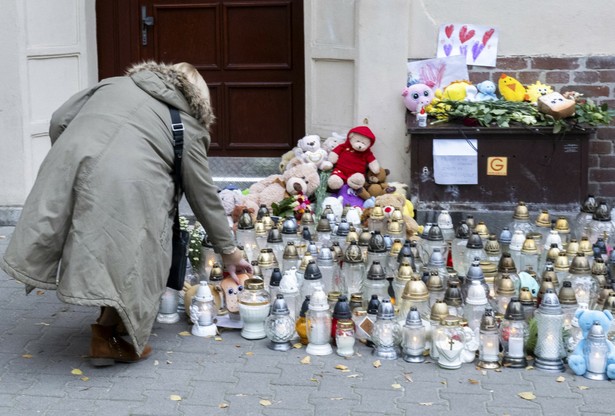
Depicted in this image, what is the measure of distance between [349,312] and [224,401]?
88 centimetres

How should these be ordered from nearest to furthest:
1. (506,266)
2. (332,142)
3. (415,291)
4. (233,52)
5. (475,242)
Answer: (415,291), (506,266), (475,242), (332,142), (233,52)

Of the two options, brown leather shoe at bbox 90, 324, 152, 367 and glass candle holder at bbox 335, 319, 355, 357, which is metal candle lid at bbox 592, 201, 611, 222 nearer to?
Answer: glass candle holder at bbox 335, 319, 355, 357

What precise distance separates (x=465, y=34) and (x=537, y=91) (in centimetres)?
72

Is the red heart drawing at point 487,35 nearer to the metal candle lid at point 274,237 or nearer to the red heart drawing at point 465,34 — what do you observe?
the red heart drawing at point 465,34

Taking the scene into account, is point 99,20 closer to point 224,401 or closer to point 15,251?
point 15,251

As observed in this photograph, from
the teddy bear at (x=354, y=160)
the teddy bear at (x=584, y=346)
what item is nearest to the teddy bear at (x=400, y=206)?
the teddy bear at (x=354, y=160)

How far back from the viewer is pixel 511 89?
7.98m

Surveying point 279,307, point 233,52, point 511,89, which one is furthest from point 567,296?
point 233,52

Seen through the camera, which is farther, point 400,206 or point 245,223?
point 400,206

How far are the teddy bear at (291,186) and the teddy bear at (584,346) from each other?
10.2 ft

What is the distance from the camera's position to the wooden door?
895 cm

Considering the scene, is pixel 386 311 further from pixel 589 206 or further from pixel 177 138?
Answer: pixel 589 206

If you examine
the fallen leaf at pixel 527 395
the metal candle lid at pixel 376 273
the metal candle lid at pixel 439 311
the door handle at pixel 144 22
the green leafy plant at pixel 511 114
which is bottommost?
the fallen leaf at pixel 527 395

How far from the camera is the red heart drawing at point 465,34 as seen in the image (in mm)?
8102
